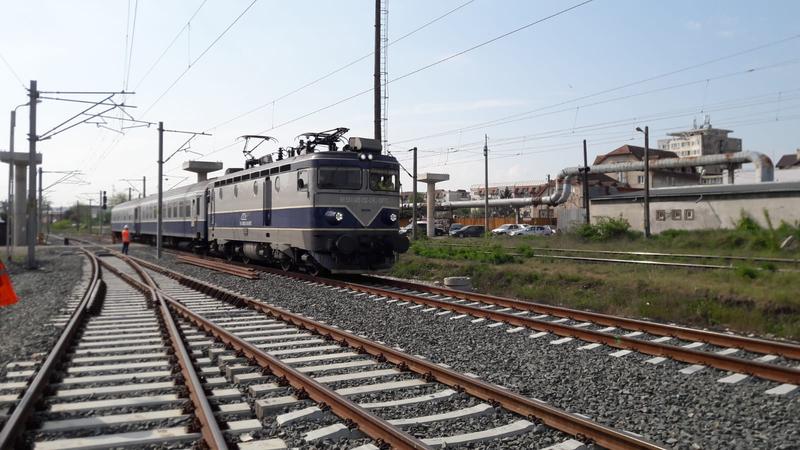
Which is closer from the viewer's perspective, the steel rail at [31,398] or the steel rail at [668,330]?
the steel rail at [31,398]

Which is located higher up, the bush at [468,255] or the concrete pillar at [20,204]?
the concrete pillar at [20,204]

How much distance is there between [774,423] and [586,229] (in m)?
30.4

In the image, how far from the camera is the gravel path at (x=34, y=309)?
870 cm

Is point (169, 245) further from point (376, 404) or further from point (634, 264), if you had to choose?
point (376, 404)

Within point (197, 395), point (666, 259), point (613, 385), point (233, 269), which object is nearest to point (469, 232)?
point (666, 259)

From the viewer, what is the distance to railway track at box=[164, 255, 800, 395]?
7019 millimetres

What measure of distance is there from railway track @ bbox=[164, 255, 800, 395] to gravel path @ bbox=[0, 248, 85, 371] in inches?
249

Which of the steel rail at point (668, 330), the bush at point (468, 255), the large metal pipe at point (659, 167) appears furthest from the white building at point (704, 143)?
the steel rail at point (668, 330)

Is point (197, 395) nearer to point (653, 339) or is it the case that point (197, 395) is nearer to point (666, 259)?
point (653, 339)

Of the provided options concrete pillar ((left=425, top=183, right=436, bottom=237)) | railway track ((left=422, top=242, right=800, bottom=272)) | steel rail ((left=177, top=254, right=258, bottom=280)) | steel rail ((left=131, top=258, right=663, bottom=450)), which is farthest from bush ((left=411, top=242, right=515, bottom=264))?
concrete pillar ((left=425, top=183, right=436, bottom=237))

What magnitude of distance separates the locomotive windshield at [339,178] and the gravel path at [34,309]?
634 centimetres

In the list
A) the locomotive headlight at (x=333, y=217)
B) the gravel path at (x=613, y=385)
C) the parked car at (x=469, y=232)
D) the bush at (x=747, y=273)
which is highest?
the locomotive headlight at (x=333, y=217)

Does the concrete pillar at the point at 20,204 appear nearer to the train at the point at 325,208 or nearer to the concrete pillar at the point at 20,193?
the concrete pillar at the point at 20,193

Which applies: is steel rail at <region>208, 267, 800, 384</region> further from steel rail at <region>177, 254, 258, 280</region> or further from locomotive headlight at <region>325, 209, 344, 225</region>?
steel rail at <region>177, 254, 258, 280</region>
